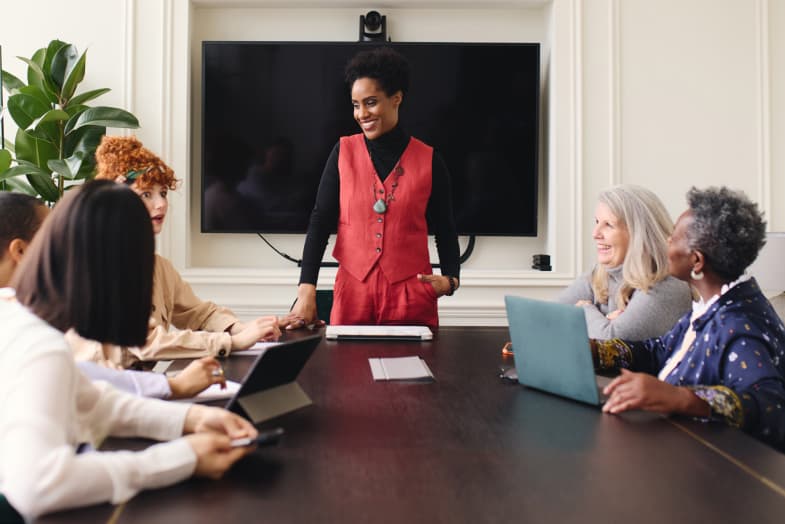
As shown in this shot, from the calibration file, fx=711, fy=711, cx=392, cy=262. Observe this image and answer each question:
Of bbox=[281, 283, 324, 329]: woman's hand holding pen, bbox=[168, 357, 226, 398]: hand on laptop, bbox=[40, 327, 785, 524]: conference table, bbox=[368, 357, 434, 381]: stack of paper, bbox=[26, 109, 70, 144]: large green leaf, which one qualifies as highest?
bbox=[26, 109, 70, 144]: large green leaf

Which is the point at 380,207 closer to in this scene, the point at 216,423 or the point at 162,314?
the point at 162,314

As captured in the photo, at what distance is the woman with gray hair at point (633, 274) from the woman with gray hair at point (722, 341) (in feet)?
0.66

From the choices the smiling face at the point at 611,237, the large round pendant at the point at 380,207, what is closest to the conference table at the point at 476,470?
the smiling face at the point at 611,237

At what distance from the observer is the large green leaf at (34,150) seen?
11.4 feet

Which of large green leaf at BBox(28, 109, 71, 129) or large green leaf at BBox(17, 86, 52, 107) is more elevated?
large green leaf at BBox(17, 86, 52, 107)

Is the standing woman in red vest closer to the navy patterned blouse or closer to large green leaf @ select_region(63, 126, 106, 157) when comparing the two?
the navy patterned blouse

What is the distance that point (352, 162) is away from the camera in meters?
2.34

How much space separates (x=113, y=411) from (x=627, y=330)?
127cm

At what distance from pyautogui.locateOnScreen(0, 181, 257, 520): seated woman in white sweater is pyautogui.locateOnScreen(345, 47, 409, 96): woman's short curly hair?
1428 millimetres

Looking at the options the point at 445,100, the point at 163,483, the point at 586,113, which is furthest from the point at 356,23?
the point at 163,483

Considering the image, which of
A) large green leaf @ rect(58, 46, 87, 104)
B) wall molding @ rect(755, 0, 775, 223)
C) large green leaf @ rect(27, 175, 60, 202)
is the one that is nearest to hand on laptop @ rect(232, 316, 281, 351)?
large green leaf @ rect(27, 175, 60, 202)

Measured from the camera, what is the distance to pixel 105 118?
11.2ft

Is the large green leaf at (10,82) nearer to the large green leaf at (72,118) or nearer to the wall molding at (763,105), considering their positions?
the large green leaf at (72,118)

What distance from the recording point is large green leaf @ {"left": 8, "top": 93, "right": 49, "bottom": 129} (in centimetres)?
342
